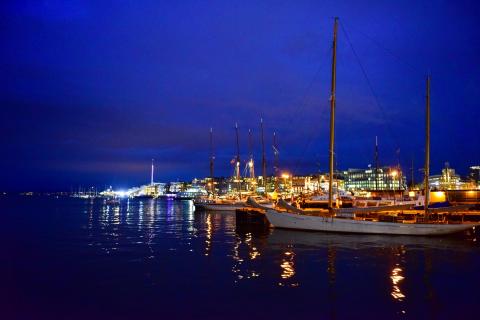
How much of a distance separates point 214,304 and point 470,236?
102 feet

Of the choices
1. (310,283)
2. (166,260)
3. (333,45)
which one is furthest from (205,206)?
(310,283)

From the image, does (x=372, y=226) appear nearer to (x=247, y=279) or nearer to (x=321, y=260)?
(x=321, y=260)

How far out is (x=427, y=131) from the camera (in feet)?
129

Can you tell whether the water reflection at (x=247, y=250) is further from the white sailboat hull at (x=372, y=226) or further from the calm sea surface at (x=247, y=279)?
the white sailboat hull at (x=372, y=226)

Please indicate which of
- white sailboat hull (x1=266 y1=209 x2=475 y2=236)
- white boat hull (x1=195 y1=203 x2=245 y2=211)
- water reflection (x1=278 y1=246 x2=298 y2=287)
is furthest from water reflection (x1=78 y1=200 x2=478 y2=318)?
white boat hull (x1=195 y1=203 x2=245 y2=211)

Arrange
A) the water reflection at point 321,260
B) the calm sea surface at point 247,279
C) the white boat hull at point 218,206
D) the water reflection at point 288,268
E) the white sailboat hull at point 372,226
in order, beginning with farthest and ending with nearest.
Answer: the white boat hull at point 218,206
the white sailboat hull at point 372,226
the water reflection at point 288,268
the water reflection at point 321,260
the calm sea surface at point 247,279

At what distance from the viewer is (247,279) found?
67.4 feet

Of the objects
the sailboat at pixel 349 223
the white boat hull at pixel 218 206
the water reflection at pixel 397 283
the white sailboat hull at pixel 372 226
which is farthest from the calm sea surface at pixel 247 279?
the white boat hull at pixel 218 206

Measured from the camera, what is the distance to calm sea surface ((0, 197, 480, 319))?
51.7ft

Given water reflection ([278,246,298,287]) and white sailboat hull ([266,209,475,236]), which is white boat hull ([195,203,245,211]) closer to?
white sailboat hull ([266,209,475,236])

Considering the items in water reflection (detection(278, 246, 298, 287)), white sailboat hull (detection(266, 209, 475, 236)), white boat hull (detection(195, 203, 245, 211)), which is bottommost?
white boat hull (detection(195, 203, 245, 211))

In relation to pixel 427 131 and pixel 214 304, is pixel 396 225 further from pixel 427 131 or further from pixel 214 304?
pixel 214 304

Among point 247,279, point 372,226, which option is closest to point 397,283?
point 247,279

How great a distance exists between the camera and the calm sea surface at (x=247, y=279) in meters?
15.8
